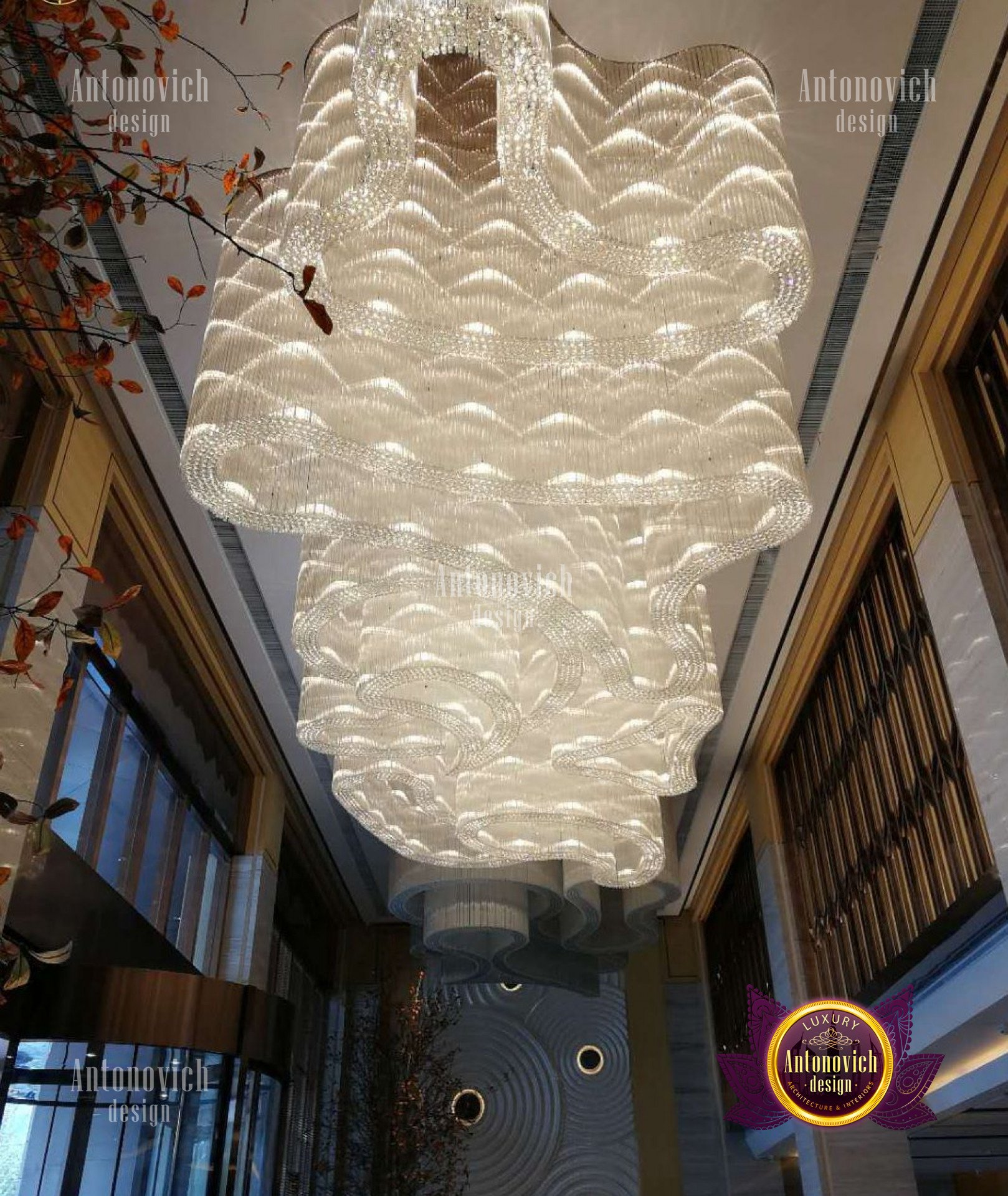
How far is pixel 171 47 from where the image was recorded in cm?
394

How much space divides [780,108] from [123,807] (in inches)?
197

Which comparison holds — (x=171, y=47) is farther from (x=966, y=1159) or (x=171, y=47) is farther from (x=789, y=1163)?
(x=789, y=1163)

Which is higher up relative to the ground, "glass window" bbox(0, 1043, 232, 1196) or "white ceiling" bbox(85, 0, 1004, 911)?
"white ceiling" bbox(85, 0, 1004, 911)

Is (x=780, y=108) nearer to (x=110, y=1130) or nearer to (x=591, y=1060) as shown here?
(x=110, y=1130)

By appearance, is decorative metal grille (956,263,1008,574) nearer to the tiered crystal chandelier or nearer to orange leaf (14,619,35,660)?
the tiered crystal chandelier

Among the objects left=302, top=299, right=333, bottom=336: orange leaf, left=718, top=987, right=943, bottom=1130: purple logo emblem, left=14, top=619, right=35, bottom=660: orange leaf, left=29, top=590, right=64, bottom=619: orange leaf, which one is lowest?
left=14, top=619, right=35, bottom=660: orange leaf

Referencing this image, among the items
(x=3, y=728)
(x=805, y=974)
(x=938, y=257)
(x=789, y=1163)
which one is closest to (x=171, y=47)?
(x=3, y=728)

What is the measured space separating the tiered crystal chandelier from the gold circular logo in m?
3.80

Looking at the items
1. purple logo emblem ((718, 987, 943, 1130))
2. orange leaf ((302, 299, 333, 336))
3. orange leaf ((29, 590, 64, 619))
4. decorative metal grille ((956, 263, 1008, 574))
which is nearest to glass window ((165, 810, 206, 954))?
purple logo emblem ((718, 987, 943, 1130))

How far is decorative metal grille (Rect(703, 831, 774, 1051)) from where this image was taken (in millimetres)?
9477

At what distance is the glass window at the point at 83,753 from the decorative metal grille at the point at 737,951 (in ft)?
17.6

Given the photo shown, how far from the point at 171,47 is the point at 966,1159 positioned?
9.36 metres

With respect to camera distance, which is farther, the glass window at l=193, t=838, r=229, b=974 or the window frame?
the glass window at l=193, t=838, r=229, b=974

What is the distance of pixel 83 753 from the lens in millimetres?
5660
